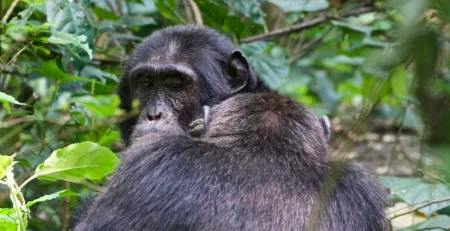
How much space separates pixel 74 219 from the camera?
16.0 feet

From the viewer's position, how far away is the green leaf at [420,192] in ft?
16.4

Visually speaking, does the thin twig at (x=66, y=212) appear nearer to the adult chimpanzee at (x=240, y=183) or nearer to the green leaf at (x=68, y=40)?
the green leaf at (x=68, y=40)

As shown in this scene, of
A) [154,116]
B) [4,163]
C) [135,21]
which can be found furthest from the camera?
[135,21]

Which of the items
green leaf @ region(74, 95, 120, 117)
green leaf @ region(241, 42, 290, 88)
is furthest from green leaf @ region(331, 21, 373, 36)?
green leaf @ region(74, 95, 120, 117)

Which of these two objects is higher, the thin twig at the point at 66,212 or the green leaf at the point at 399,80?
the green leaf at the point at 399,80

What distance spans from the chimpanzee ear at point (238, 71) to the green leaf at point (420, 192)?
137 centimetres

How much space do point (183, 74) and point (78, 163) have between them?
1996 mm

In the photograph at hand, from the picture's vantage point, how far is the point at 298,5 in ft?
23.6

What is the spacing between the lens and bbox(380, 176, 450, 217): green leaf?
4992 millimetres

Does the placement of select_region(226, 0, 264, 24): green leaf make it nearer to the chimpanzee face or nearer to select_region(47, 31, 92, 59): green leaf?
the chimpanzee face

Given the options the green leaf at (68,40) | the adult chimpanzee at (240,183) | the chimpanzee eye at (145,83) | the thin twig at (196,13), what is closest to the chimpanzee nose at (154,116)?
the chimpanzee eye at (145,83)

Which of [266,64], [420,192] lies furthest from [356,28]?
[420,192]

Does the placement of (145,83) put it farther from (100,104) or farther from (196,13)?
(196,13)

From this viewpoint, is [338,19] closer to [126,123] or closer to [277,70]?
[277,70]
